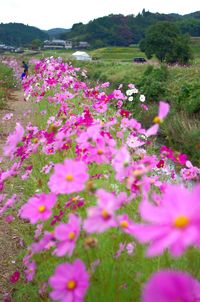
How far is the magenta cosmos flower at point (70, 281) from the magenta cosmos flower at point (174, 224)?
→ 351 mm

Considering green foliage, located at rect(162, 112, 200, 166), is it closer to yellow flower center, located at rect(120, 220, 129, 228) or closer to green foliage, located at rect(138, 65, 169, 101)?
green foliage, located at rect(138, 65, 169, 101)

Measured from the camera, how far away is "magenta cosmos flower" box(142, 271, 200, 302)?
82cm

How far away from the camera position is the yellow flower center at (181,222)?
82 centimetres

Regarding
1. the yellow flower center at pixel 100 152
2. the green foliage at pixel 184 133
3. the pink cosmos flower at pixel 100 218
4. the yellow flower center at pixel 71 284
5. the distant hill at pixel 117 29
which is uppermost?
the pink cosmos flower at pixel 100 218

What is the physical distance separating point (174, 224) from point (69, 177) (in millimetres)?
543

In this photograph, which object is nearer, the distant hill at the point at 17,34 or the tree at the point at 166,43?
the tree at the point at 166,43

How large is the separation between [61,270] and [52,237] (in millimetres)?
218

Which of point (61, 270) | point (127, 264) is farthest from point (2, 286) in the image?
point (61, 270)

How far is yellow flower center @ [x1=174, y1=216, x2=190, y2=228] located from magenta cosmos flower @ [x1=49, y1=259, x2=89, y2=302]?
426mm

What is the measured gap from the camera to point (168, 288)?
0.83m

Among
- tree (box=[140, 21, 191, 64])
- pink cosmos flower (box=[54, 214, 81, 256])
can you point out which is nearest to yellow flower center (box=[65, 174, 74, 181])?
pink cosmos flower (box=[54, 214, 81, 256])

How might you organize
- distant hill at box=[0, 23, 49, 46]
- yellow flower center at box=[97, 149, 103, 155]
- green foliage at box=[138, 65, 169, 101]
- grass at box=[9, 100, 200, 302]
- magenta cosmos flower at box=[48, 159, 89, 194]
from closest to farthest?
magenta cosmos flower at box=[48, 159, 89, 194], yellow flower center at box=[97, 149, 103, 155], grass at box=[9, 100, 200, 302], green foliage at box=[138, 65, 169, 101], distant hill at box=[0, 23, 49, 46]

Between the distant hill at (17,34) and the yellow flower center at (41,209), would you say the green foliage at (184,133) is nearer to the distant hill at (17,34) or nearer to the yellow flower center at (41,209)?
the yellow flower center at (41,209)

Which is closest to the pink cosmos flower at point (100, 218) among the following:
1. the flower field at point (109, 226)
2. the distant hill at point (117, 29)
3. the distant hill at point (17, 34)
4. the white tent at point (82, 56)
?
the flower field at point (109, 226)
